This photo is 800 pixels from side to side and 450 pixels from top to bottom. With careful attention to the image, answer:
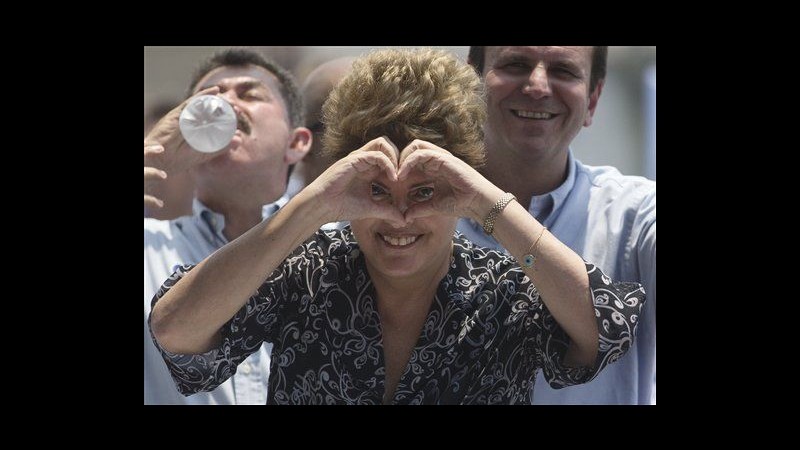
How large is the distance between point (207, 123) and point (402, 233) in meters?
1.31

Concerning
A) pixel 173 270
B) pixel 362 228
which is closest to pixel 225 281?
pixel 362 228

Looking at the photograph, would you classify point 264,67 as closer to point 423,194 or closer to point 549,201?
point 549,201

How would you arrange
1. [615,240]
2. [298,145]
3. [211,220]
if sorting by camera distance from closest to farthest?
[615,240] < [211,220] < [298,145]

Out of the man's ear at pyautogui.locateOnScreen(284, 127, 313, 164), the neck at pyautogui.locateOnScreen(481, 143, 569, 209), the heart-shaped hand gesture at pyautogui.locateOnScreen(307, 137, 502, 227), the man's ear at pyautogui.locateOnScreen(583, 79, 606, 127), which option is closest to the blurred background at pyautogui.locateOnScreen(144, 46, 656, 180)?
the man's ear at pyautogui.locateOnScreen(583, 79, 606, 127)

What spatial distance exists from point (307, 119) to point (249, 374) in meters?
1.11

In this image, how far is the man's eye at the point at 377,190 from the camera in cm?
227

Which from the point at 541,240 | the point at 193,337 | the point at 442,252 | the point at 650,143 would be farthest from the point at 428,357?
the point at 650,143

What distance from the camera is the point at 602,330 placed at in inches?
85.1

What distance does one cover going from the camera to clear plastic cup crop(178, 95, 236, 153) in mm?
3262

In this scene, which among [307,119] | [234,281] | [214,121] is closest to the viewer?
[234,281]

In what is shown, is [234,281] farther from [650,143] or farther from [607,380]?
[650,143]

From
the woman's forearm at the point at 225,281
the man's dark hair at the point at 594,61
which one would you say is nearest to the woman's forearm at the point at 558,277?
the woman's forearm at the point at 225,281

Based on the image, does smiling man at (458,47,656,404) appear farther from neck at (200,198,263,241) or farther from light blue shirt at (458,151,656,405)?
neck at (200,198,263,241)

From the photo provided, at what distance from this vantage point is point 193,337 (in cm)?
219
